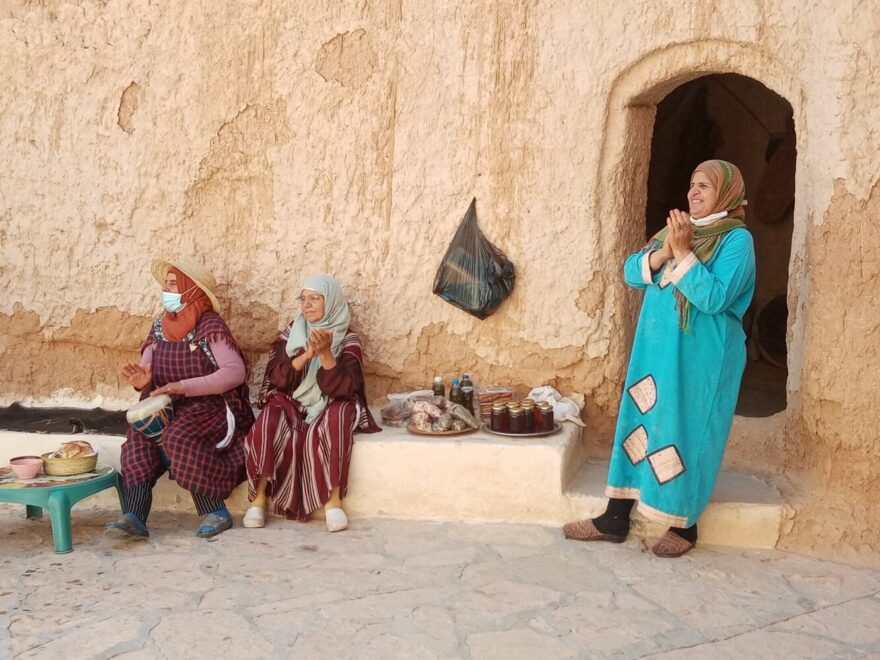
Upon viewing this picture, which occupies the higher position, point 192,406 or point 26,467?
point 192,406

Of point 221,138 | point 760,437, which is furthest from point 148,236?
point 760,437

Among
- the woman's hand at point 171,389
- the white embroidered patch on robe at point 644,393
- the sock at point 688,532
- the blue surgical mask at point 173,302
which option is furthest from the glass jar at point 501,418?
the blue surgical mask at point 173,302

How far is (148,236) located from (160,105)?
2.31 ft

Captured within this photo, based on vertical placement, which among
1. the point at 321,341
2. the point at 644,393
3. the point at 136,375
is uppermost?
the point at 321,341

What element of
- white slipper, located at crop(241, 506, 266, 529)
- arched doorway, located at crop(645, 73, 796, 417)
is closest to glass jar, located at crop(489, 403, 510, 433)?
white slipper, located at crop(241, 506, 266, 529)

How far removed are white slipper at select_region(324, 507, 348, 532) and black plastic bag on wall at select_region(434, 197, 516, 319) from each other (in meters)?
1.21

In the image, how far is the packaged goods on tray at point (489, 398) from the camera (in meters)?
4.34

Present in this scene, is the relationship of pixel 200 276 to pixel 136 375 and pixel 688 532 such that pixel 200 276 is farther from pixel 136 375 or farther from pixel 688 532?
pixel 688 532

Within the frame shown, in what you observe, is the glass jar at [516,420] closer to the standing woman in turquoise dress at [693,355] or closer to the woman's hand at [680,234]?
the standing woman in turquoise dress at [693,355]

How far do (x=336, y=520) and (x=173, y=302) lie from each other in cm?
130

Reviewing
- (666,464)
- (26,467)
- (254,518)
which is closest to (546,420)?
(666,464)

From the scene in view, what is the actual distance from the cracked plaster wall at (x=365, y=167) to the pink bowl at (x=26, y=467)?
119cm

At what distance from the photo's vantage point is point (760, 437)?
4379 millimetres

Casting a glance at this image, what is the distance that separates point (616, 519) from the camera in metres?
3.71
